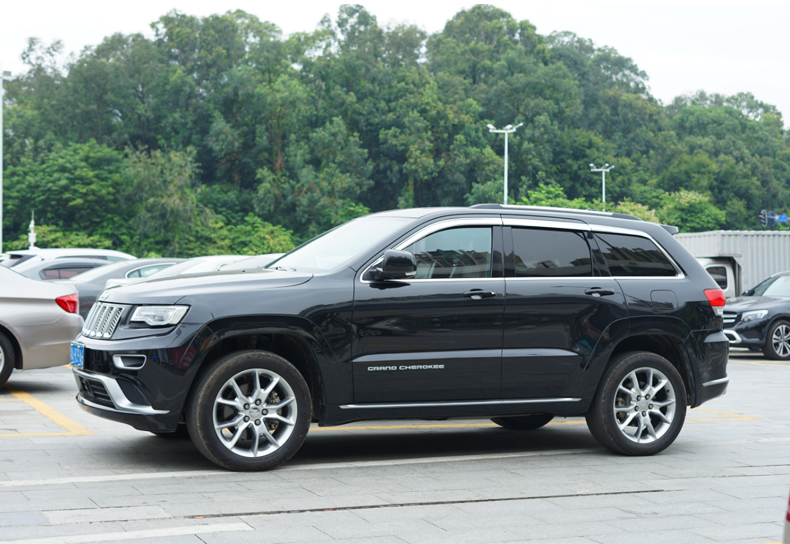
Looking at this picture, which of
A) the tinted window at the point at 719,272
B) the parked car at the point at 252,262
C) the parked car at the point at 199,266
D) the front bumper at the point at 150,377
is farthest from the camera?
the tinted window at the point at 719,272

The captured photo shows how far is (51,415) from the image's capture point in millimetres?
8859

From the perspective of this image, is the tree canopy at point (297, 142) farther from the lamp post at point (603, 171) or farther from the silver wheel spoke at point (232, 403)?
the silver wheel spoke at point (232, 403)

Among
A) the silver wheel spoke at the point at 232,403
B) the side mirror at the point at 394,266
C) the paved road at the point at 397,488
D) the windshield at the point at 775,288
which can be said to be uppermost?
the side mirror at the point at 394,266

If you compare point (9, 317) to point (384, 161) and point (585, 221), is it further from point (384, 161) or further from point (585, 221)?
point (384, 161)

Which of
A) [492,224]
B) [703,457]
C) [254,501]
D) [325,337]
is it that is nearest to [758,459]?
[703,457]

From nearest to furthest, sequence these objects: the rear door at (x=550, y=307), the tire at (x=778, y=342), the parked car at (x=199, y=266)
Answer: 1. the rear door at (x=550, y=307)
2. the parked car at (x=199, y=266)
3. the tire at (x=778, y=342)

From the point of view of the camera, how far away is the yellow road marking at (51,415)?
309 inches

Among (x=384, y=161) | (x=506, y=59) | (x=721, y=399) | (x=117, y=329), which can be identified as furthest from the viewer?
(x=506, y=59)

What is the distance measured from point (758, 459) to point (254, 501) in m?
3.99

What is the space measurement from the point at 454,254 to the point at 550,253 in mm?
785

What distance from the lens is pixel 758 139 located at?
105 m

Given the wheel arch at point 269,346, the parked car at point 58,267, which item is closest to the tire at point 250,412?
the wheel arch at point 269,346

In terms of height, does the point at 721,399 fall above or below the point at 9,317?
below

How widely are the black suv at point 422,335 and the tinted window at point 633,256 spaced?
1 centimetres
